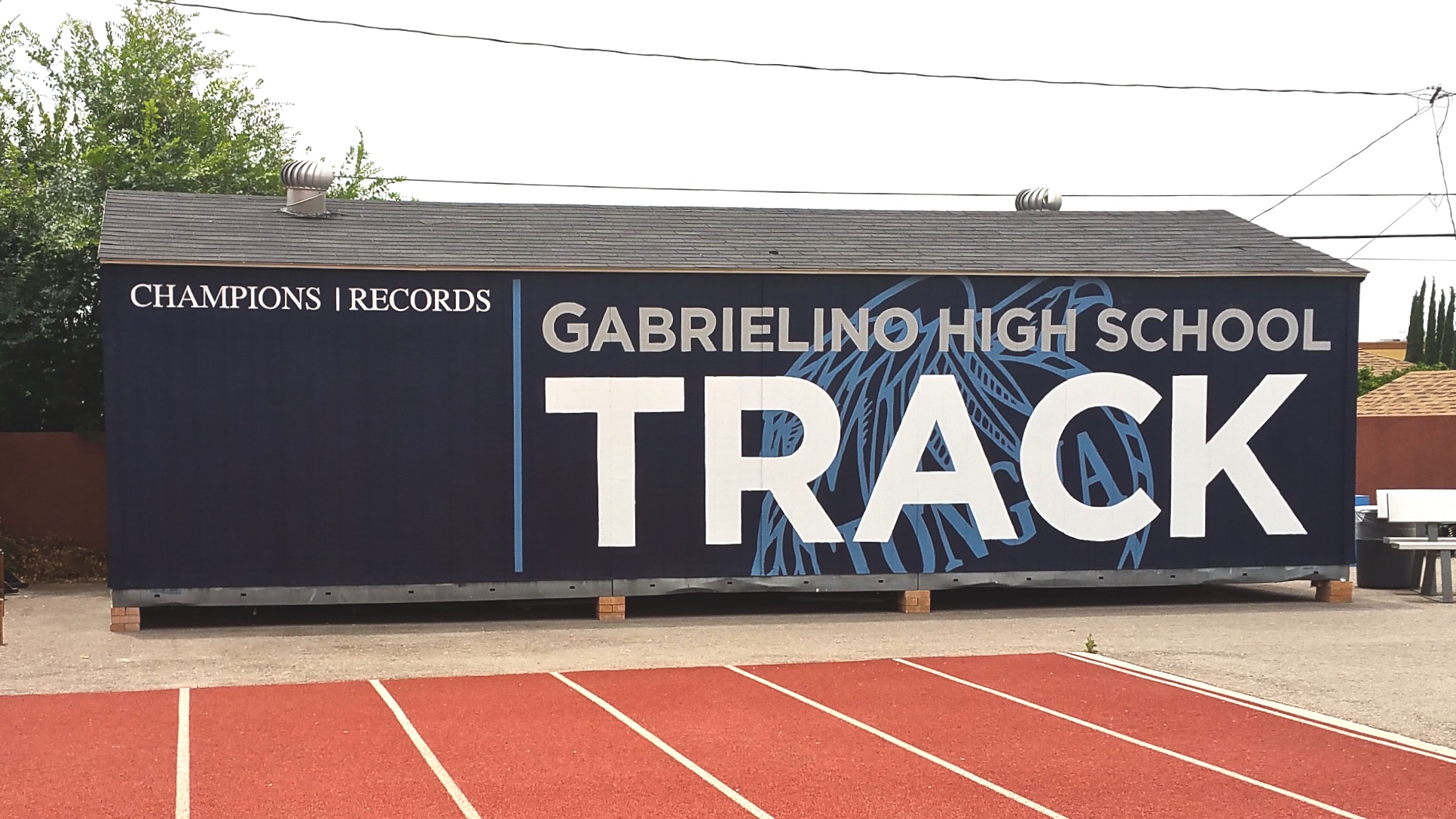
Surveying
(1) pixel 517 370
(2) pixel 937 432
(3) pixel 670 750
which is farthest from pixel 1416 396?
(3) pixel 670 750

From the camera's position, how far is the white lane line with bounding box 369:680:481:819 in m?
7.23

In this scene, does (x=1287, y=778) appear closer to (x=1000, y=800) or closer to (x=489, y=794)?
(x=1000, y=800)

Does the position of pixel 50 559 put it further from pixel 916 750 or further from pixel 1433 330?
pixel 1433 330

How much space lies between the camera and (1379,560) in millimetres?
17781

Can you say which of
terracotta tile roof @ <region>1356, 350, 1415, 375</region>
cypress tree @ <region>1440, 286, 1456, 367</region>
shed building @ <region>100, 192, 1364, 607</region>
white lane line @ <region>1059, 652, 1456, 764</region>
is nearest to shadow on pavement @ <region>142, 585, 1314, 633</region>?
shed building @ <region>100, 192, 1364, 607</region>

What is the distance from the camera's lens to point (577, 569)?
14555mm

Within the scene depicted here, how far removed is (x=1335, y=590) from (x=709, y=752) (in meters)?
10.6

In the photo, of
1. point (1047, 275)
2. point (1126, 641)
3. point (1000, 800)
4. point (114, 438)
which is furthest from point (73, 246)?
point (1000, 800)

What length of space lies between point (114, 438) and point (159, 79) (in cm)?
1600

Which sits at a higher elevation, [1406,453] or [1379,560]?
[1406,453]

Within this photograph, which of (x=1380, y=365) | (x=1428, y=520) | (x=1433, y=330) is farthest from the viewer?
(x=1433, y=330)

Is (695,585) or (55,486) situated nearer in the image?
(695,585)

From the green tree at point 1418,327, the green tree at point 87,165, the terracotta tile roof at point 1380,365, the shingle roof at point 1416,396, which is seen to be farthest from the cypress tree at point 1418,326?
the green tree at point 87,165

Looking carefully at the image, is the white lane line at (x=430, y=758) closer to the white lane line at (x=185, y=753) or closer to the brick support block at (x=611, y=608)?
the white lane line at (x=185, y=753)
